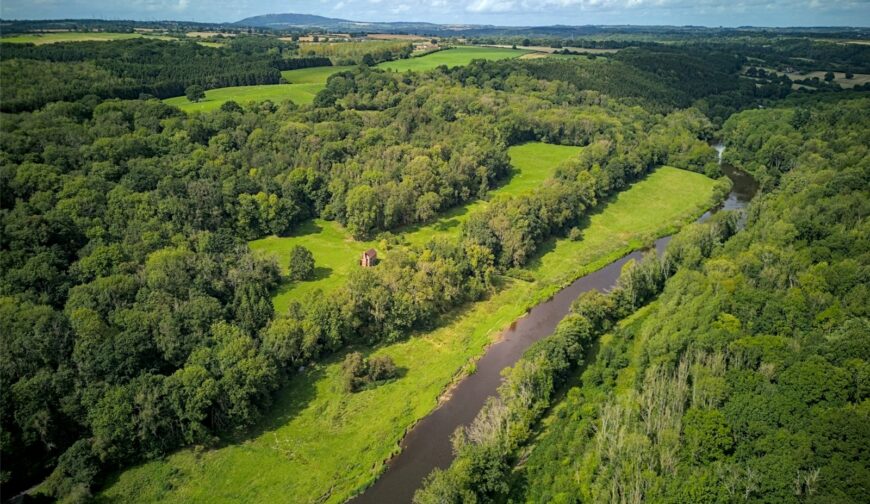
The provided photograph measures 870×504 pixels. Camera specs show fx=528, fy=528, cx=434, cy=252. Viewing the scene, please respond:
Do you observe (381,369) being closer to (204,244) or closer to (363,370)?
(363,370)

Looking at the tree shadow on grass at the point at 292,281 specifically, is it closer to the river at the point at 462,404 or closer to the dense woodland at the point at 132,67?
the river at the point at 462,404

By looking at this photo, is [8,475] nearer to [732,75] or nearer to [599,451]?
[599,451]

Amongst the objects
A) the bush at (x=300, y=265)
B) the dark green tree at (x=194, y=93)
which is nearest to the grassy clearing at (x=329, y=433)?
the bush at (x=300, y=265)

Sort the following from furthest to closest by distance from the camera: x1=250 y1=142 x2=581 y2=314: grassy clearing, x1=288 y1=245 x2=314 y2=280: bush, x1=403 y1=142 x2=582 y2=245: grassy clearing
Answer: x1=403 y1=142 x2=582 y2=245: grassy clearing
x1=288 y1=245 x2=314 y2=280: bush
x1=250 y1=142 x2=581 y2=314: grassy clearing

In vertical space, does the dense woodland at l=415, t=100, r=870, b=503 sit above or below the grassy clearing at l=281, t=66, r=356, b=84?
below

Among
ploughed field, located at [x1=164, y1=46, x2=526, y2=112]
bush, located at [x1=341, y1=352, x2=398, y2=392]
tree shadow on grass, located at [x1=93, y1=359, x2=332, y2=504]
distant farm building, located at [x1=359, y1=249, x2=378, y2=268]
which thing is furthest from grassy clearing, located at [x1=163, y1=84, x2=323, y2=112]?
bush, located at [x1=341, y1=352, x2=398, y2=392]

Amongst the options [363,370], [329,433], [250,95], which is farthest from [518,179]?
[329,433]

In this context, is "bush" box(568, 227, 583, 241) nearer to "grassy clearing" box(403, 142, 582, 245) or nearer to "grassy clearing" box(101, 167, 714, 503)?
"grassy clearing" box(403, 142, 582, 245)
